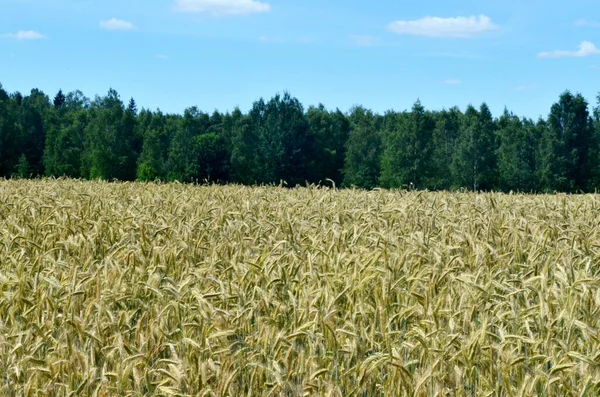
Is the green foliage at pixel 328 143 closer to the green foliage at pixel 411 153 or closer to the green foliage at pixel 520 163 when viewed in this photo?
the green foliage at pixel 411 153

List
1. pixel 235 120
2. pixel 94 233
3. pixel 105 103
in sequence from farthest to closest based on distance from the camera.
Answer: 1. pixel 105 103
2. pixel 235 120
3. pixel 94 233

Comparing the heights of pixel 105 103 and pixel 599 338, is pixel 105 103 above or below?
above

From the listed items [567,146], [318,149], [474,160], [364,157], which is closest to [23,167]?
[318,149]

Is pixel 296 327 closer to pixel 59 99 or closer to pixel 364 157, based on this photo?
pixel 364 157

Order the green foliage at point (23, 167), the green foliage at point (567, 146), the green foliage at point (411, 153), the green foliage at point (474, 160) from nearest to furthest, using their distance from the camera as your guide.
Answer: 1. the green foliage at point (567, 146)
2. the green foliage at point (474, 160)
3. the green foliage at point (411, 153)
4. the green foliage at point (23, 167)

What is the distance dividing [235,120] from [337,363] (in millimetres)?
96558

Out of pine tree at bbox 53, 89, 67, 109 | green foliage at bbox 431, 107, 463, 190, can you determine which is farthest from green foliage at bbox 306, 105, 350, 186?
pine tree at bbox 53, 89, 67, 109

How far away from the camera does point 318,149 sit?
275 feet

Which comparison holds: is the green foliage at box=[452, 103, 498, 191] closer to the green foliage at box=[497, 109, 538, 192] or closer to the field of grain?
the green foliage at box=[497, 109, 538, 192]

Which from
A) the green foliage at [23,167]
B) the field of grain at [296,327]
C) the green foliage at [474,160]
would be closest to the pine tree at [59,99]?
the green foliage at [23,167]

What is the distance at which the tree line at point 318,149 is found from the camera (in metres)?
68.6

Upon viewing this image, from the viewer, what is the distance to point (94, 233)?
6.66 m

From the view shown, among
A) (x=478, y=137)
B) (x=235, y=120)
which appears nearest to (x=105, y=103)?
(x=235, y=120)

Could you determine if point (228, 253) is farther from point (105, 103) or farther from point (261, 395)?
point (105, 103)
